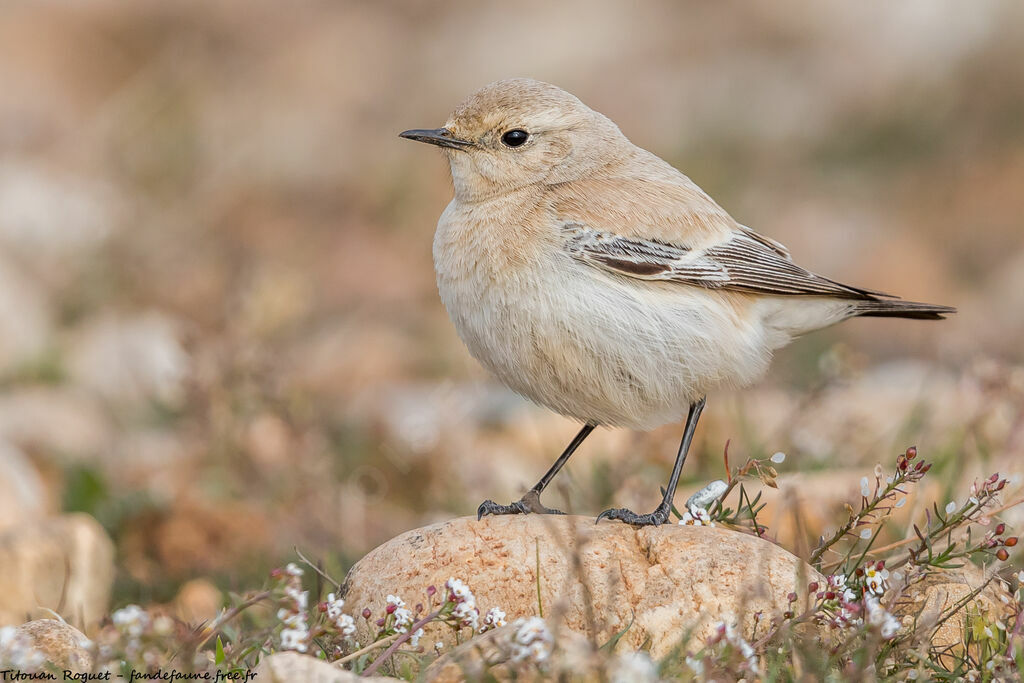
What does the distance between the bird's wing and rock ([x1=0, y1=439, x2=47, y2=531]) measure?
330cm

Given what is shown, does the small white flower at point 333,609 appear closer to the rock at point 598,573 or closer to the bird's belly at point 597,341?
the rock at point 598,573

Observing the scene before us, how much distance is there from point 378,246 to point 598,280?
9.19 meters

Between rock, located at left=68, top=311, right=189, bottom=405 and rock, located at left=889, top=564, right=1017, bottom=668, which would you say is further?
rock, located at left=68, top=311, right=189, bottom=405

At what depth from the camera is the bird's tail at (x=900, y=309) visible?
5.75 meters

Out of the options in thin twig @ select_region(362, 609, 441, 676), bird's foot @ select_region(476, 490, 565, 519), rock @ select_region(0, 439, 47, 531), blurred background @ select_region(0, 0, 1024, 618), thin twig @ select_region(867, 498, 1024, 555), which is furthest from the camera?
blurred background @ select_region(0, 0, 1024, 618)

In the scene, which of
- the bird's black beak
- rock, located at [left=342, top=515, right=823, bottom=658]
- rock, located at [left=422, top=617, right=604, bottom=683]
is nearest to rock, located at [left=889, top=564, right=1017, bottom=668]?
rock, located at [left=342, top=515, right=823, bottom=658]

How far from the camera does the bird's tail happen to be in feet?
18.9

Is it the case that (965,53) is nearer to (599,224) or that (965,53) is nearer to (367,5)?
(367,5)

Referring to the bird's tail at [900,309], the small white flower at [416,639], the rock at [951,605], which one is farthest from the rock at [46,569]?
the bird's tail at [900,309]

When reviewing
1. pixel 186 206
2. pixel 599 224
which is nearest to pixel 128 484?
pixel 599 224

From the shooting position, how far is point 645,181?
577 cm

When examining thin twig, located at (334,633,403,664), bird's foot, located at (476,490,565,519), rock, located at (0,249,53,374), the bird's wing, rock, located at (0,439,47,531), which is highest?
the bird's wing

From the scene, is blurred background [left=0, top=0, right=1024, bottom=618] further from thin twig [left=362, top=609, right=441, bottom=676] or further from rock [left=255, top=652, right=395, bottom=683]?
rock [left=255, top=652, right=395, bottom=683]

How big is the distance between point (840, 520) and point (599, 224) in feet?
5.56
